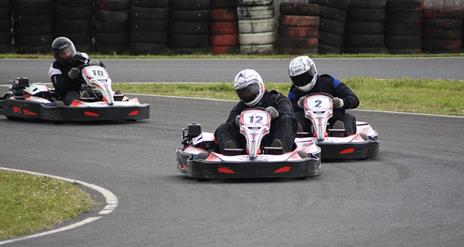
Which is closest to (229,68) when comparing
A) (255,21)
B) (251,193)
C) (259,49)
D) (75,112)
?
(255,21)

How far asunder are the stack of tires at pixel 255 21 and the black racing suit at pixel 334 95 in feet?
44.9

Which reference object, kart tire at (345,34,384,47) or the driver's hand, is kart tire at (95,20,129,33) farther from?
the driver's hand

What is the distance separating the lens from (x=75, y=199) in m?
10.2

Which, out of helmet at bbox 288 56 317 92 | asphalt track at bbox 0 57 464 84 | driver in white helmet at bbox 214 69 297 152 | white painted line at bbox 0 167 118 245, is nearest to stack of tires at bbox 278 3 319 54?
asphalt track at bbox 0 57 464 84

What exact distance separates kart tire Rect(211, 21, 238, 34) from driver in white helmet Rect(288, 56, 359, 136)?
13.9m

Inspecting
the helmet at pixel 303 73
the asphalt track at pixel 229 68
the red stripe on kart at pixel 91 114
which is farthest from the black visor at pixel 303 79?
the asphalt track at pixel 229 68

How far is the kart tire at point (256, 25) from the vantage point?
89.7ft

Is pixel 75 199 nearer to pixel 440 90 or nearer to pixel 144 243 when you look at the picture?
pixel 144 243

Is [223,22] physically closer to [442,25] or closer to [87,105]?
[442,25]

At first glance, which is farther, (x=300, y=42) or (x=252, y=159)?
(x=300, y=42)

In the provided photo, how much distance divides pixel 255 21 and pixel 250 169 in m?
16.3

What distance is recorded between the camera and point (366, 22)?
2723cm

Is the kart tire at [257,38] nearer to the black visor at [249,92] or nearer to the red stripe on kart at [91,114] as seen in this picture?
the red stripe on kart at [91,114]

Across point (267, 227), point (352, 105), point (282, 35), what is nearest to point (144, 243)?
point (267, 227)
